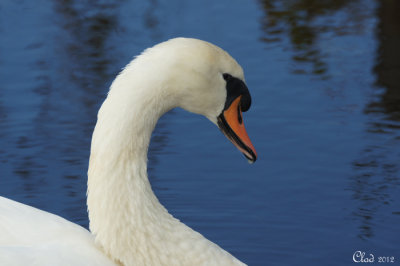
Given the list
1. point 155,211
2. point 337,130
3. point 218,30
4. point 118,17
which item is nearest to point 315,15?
point 218,30

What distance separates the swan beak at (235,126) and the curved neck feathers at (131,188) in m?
0.31

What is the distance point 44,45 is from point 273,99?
235 centimetres

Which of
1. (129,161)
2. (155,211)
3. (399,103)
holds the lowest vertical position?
(399,103)

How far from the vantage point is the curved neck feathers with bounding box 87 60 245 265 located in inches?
125

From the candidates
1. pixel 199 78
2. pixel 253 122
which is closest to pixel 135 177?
pixel 199 78

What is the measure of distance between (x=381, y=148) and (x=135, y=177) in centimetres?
273

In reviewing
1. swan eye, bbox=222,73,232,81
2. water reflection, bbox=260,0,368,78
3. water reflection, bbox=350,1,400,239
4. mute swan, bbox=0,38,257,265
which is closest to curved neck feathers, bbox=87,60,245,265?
mute swan, bbox=0,38,257,265

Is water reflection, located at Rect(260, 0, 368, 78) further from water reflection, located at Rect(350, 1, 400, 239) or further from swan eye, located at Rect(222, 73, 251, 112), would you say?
swan eye, located at Rect(222, 73, 251, 112)

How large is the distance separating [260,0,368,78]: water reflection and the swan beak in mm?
3323

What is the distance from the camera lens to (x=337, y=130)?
594cm

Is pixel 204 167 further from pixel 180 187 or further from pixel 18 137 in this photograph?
pixel 18 137

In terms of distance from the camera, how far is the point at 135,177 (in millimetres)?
3348

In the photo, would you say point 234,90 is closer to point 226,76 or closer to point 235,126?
point 226,76

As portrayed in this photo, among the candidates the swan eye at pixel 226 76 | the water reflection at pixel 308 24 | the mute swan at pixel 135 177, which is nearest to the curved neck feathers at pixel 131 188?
the mute swan at pixel 135 177
